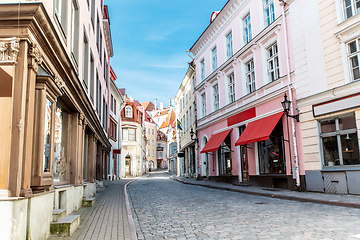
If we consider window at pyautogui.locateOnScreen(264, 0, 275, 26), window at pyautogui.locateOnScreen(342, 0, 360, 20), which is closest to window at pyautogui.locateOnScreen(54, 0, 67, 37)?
window at pyautogui.locateOnScreen(342, 0, 360, 20)

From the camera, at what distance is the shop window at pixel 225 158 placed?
2255cm

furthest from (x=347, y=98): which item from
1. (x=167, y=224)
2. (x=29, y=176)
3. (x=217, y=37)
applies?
(x=217, y=37)

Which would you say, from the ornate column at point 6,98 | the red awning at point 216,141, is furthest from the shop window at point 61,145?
the red awning at point 216,141

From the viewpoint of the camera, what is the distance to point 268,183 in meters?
16.8

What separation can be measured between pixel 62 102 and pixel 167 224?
4459mm

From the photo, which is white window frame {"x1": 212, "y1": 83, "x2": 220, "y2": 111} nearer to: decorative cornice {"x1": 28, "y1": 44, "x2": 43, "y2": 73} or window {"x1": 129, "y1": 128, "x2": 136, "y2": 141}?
decorative cornice {"x1": 28, "y1": 44, "x2": 43, "y2": 73}

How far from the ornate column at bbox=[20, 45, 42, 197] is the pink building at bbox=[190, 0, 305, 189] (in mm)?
12031

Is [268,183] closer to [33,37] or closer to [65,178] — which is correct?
[65,178]

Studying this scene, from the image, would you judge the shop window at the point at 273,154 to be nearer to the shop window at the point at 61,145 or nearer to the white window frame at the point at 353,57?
the white window frame at the point at 353,57

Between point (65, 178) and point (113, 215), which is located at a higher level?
point (65, 178)

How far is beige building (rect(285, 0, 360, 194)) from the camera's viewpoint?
1170cm

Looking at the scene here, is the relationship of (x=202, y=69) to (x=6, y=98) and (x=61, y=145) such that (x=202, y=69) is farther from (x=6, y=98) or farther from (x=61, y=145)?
(x=6, y=98)

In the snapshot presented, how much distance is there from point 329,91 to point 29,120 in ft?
37.6

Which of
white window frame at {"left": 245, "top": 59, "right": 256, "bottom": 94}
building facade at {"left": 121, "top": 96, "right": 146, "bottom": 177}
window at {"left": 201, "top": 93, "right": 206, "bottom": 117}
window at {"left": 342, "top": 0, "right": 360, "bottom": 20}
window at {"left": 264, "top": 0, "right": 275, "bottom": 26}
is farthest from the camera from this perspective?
building facade at {"left": 121, "top": 96, "right": 146, "bottom": 177}
